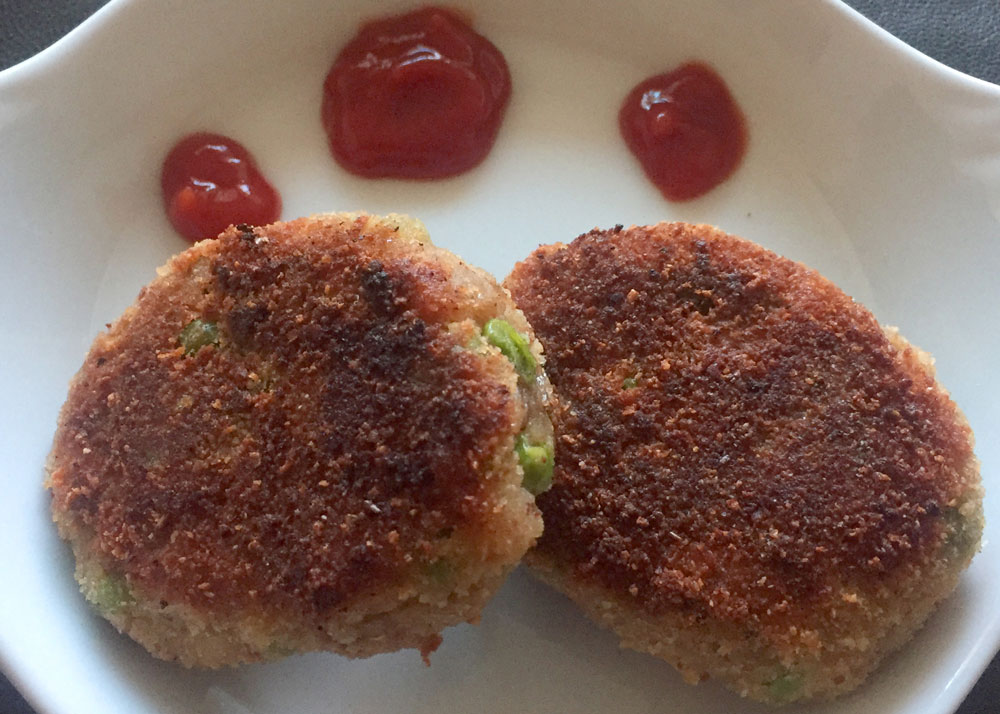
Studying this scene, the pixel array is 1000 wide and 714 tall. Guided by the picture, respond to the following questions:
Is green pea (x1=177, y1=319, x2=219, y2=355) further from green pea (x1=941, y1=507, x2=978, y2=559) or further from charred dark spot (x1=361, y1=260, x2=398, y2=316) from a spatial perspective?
green pea (x1=941, y1=507, x2=978, y2=559)

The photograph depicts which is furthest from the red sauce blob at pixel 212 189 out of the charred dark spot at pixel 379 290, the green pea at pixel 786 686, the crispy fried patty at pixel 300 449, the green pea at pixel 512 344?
the green pea at pixel 786 686

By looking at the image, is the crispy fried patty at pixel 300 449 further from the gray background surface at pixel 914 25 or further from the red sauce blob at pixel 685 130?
the gray background surface at pixel 914 25

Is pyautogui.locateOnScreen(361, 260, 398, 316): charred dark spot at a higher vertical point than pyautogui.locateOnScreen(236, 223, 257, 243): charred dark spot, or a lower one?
higher

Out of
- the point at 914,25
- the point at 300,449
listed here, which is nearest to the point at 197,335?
the point at 300,449

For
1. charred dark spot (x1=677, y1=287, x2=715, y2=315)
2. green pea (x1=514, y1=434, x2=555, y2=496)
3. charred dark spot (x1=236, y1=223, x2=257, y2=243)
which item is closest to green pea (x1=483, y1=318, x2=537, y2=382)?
green pea (x1=514, y1=434, x2=555, y2=496)

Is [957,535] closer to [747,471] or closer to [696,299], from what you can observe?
[747,471]

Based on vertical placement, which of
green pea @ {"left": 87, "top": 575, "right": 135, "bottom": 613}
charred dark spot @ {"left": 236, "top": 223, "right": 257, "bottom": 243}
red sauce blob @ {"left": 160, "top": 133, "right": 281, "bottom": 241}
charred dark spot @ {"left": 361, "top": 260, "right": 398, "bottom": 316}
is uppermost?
charred dark spot @ {"left": 361, "top": 260, "right": 398, "bottom": 316}

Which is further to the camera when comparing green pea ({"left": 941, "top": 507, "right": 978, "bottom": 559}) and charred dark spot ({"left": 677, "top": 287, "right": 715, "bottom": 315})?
charred dark spot ({"left": 677, "top": 287, "right": 715, "bottom": 315})

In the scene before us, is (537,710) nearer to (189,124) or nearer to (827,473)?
(827,473)
